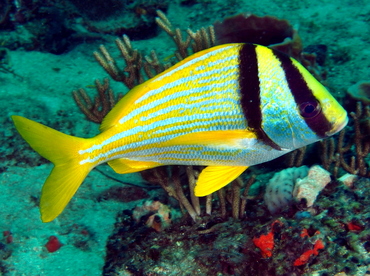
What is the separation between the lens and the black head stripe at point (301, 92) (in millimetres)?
1759

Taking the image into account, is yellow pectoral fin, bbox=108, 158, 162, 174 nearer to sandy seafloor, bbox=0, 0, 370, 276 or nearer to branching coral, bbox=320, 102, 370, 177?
sandy seafloor, bbox=0, 0, 370, 276

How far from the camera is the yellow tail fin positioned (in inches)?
78.4

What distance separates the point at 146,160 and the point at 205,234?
1125 millimetres

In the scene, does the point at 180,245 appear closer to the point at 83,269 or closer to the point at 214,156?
the point at 83,269

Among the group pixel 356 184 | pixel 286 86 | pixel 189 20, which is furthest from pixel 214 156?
pixel 189 20

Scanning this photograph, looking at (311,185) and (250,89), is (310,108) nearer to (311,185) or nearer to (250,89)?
(250,89)

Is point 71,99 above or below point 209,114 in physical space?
below

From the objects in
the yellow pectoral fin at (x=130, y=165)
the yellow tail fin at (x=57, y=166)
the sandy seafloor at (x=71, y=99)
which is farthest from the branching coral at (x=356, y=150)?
the yellow tail fin at (x=57, y=166)

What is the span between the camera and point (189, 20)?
322 inches

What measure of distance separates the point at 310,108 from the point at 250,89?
1.24 feet

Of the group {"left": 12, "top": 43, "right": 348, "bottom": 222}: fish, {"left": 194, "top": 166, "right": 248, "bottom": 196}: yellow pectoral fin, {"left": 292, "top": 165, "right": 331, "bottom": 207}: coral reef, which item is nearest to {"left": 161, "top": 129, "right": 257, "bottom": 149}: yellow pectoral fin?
{"left": 12, "top": 43, "right": 348, "bottom": 222}: fish

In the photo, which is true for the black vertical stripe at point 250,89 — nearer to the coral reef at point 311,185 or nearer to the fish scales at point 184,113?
the fish scales at point 184,113

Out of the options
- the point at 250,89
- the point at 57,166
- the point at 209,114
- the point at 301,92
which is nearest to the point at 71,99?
the point at 57,166

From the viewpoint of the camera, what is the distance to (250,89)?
5.92ft
